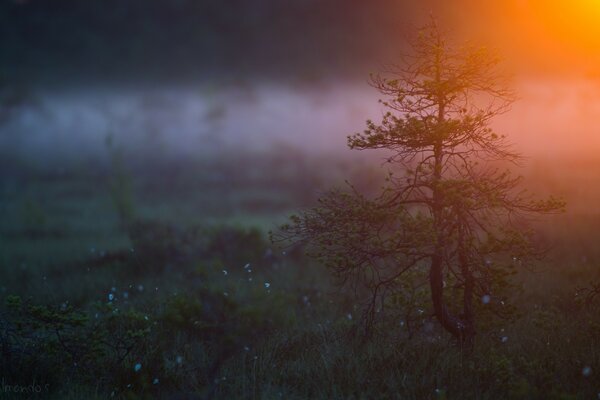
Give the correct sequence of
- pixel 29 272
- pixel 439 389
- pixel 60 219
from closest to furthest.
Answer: pixel 439 389 → pixel 29 272 → pixel 60 219

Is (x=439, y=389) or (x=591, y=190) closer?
(x=439, y=389)

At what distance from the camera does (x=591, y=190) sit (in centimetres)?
1105

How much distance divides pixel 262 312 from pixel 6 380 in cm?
336

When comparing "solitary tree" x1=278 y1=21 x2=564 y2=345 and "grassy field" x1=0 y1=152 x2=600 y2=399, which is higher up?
"solitary tree" x1=278 y1=21 x2=564 y2=345

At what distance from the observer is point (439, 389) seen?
5.11 metres

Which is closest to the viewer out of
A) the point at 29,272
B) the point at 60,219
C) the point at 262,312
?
the point at 262,312

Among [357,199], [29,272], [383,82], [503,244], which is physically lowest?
[29,272]

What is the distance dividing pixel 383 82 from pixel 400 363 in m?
3.25

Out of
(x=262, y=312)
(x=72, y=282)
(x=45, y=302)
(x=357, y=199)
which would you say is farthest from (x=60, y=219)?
(x=357, y=199)

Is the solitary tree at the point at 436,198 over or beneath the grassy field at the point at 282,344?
over

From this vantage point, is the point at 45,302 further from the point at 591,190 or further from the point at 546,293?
the point at 591,190

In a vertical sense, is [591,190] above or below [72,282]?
above

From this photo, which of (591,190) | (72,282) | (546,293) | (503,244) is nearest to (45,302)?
(72,282)

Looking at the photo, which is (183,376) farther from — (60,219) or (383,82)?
(60,219)
